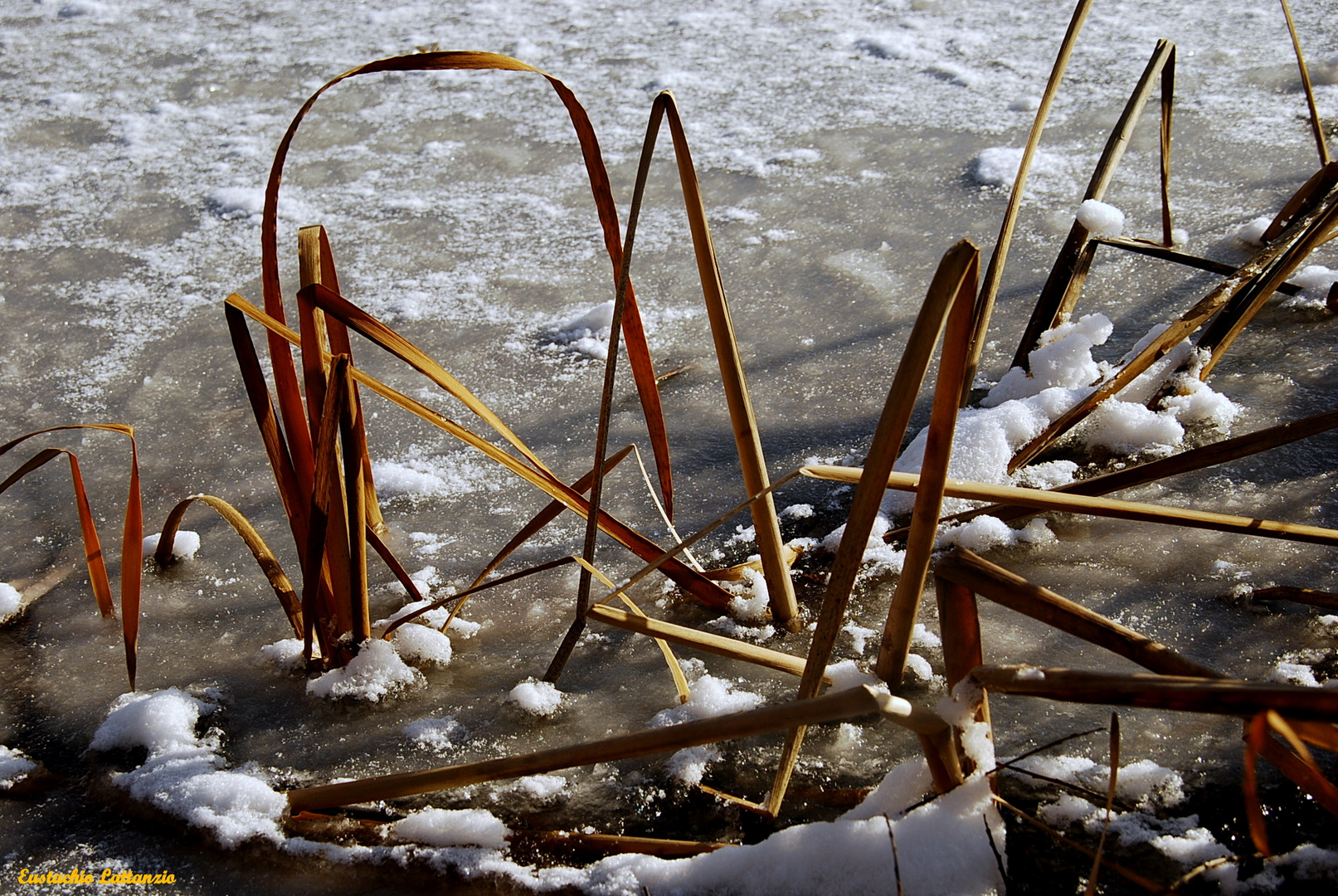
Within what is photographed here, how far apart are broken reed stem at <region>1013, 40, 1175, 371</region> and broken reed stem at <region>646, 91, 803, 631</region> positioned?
2.31ft

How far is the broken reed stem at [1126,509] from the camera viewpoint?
3.17 feet

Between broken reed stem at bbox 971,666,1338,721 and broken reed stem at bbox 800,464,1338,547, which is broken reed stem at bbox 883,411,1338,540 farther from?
broken reed stem at bbox 971,666,1338,721

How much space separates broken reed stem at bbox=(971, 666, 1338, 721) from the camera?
0.59 m

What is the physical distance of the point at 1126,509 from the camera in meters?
0.98

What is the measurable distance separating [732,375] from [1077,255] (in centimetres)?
88

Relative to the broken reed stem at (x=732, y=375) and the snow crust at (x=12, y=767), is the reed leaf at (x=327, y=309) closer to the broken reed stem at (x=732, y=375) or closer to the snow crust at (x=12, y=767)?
the broken reed stem at (x=732, y=375)

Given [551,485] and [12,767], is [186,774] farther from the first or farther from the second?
[551,485]

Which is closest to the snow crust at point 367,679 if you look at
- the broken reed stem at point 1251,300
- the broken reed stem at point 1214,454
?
the broken reed stem at point 1214,454

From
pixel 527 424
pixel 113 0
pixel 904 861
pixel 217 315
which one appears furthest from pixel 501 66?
pixel 113 0

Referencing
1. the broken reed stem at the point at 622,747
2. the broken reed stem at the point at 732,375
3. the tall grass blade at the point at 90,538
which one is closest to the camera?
the broken reed stem at the point at 622,747

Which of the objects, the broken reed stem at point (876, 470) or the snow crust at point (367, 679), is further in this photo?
the snow crust at point (367, 679)

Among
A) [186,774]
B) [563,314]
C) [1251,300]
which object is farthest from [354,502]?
[1251,300]

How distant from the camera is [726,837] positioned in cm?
92

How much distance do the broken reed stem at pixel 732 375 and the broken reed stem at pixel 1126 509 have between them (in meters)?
0.09
